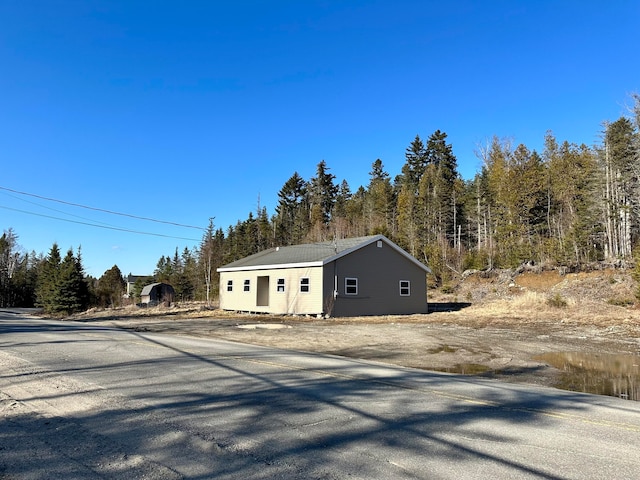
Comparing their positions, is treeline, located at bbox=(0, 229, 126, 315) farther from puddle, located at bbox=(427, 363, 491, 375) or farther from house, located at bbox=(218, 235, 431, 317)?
puddle, located at bbox=(427, 363, 491, 375)

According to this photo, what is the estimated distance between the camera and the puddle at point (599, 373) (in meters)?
7.77

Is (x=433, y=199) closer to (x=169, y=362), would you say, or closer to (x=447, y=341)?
(x=447, y=341)

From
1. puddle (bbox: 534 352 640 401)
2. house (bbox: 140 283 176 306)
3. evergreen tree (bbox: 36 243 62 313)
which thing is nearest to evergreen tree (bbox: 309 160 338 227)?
house (bbox: 140 283 176 306)

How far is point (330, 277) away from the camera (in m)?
22.6

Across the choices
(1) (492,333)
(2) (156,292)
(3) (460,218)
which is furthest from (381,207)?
(1) (492,333)

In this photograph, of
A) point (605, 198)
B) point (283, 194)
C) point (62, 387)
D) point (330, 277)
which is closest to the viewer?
point (62, 387)

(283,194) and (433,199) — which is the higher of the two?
(283,194)

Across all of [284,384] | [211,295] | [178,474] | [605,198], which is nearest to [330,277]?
[284,384]

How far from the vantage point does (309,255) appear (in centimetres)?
2455

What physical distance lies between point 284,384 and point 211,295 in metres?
46.8

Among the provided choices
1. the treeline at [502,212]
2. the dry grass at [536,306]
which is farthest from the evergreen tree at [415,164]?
the dry grass at [536,306]

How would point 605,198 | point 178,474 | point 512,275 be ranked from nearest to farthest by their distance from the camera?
point 178,474
point 512,275
point 605,198

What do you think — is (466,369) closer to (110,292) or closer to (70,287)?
(70,287)

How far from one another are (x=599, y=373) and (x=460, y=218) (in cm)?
4618
